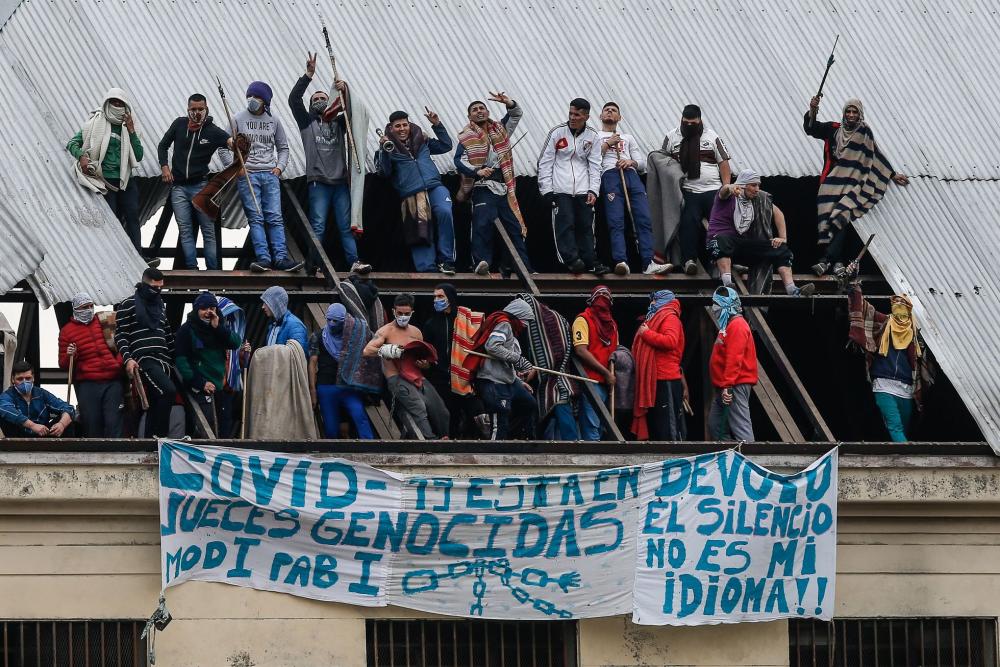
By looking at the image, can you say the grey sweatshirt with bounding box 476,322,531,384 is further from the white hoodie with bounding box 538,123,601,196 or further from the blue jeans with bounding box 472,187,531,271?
the white hoodie with bounding box 538,123,601,196

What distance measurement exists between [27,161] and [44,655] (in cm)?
588

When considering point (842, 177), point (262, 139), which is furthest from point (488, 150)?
point (842, 177)

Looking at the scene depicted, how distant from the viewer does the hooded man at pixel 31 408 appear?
1914cm

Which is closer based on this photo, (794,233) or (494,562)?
(494,562)

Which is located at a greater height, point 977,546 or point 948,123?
point 948,123

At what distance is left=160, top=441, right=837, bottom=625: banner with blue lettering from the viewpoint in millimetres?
18891

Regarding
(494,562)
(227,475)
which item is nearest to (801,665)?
(494,562)

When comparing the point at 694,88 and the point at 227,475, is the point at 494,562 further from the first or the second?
the point at 694,88

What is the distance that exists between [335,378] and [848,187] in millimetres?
6824

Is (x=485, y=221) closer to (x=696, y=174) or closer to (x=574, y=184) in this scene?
(x=574, y=184)

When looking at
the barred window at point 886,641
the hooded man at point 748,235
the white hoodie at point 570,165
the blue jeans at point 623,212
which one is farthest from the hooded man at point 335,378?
the barred window at point 886,641

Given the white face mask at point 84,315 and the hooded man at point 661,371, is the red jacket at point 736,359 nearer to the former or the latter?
the hooded man at point 661,371

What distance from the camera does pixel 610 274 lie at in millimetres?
22141

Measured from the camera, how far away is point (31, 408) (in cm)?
1934
